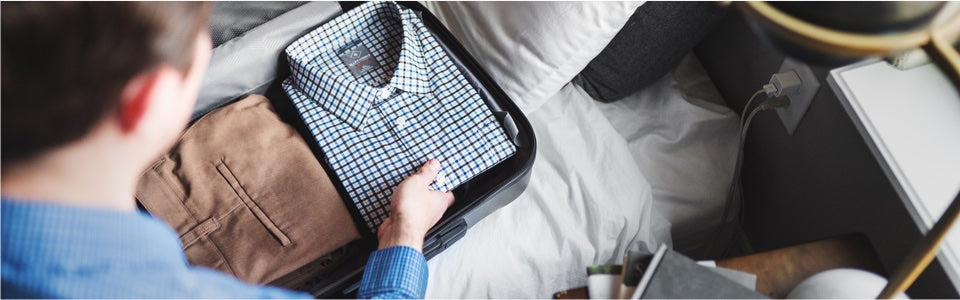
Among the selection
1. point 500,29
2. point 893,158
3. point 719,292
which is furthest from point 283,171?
point 893,158

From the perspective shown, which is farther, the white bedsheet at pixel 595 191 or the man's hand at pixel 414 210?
the white bedsheet at pixel 595 191

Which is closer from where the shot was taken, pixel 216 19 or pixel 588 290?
pixel 588 290

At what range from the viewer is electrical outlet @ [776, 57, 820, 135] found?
0.95 meters

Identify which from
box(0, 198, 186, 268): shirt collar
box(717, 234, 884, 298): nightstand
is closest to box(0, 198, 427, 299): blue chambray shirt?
box(0, 198, 186, 268): shirt collar

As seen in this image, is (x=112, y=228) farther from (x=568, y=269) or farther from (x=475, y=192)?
(x=568, y=269)

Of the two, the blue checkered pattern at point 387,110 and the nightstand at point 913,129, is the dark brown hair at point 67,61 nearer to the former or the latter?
the blue checkered pattern at point 387,110

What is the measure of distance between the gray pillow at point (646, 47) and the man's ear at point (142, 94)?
797mm

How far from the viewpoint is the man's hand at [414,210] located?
0.84m

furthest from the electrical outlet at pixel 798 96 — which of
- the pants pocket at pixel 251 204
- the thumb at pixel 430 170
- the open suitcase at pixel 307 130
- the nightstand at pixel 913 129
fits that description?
the pants pocket at pixel 251 204

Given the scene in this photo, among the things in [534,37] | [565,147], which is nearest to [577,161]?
[565,147]

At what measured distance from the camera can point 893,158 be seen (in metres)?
0.80

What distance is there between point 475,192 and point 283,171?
272 millimetres

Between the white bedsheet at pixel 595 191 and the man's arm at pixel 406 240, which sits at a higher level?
the man's arm at pixel 406 240

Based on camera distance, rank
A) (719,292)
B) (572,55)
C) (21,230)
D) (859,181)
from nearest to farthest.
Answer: (21,230) → (719,292) → (859,181) → (572,55)
